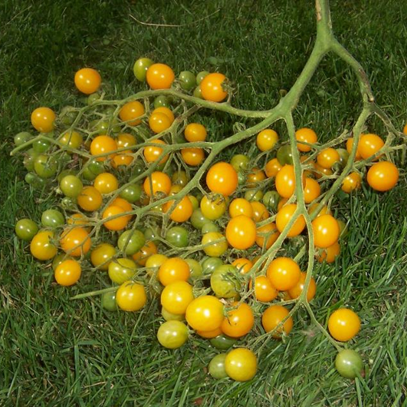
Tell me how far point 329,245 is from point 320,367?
0.34 meters

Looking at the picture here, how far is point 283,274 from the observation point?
1722mm

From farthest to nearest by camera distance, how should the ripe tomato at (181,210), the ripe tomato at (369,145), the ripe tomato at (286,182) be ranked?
the ripe tomato at (369,145) → the ripe tomato at (181,210) → the ripe tomato at (286,182)

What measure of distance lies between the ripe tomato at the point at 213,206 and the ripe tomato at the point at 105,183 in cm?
32

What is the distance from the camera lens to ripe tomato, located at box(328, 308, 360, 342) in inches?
69.3

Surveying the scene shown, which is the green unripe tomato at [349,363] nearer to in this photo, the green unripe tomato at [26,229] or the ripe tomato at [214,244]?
the ripe tomato at [214,244]

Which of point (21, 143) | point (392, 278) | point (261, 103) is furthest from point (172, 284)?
point (261, 103)

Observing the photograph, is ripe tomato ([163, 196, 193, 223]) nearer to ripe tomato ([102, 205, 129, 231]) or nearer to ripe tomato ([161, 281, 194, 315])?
ripe tomato ([102, 205, 129, 231])

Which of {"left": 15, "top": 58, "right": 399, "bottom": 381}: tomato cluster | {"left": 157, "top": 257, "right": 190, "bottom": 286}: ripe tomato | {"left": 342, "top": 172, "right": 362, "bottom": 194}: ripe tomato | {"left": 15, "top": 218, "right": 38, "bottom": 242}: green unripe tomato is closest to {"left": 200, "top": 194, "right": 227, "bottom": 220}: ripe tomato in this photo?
{"left": 15, "top": 58, "right": 399, "bottom": 381}: tomato cluster

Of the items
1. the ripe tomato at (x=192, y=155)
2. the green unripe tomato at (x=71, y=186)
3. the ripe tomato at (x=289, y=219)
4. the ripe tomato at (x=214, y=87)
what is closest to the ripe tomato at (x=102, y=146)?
the green unripe tomato at (x=71, y=186)

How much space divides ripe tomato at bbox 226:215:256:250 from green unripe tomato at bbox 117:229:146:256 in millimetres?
282

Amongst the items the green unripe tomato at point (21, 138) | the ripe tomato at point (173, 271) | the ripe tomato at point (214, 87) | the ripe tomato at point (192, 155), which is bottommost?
the green unripe tomato at point (21, 138)

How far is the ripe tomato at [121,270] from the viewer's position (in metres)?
1.90

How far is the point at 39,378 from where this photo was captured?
1.78 m

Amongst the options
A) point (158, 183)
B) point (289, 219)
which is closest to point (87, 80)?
point (158, 183)
